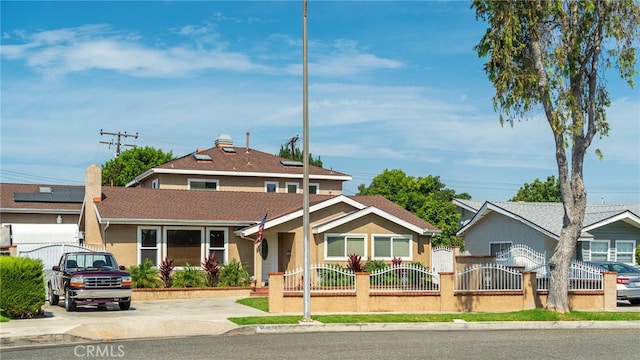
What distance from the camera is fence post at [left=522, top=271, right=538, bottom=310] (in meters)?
25.9

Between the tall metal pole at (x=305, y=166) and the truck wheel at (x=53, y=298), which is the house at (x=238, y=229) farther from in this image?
the tall metal pole at (x=305, y=166)

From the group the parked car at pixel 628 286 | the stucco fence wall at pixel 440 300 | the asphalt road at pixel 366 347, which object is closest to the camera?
the asphalt road at pixel 366 347

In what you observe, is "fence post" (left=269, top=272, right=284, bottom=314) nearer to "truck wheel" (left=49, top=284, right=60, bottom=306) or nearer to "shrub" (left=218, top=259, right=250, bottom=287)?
"truck wheel" (left=49, top=284, right=60, bottom=306)

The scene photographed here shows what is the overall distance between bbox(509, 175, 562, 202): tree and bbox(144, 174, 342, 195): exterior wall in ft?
104

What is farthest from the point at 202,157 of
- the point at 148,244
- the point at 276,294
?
the point at 276,294

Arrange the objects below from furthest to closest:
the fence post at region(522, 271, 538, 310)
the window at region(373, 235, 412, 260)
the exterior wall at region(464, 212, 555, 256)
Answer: the exterior wall at region(464, 212, 555, 256) → the window at region(373, 235, 412, 260) → the fence post at region(522, 271, 538, 310)

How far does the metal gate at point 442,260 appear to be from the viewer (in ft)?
117

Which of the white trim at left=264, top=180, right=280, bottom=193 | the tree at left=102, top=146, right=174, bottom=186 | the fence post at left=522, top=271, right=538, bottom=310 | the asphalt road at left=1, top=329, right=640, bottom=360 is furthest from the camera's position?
the tree at left=102, top=146, right=174, bottom=186

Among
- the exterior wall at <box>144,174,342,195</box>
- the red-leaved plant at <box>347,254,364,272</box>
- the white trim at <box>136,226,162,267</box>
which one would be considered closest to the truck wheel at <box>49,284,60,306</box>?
the white trim at <box>136,226,162,267</box>

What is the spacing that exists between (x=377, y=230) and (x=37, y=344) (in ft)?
60.0

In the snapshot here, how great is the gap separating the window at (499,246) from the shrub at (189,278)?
1586 centimetres

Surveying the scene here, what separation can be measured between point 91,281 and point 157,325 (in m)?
5.14

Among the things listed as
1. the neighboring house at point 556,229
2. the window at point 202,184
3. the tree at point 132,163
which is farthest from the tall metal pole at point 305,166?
the tree at point 132,163

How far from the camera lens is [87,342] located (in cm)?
1678
